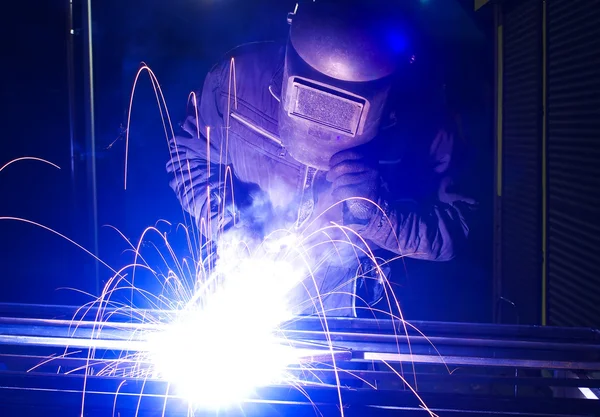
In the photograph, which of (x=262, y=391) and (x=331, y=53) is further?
(x=331, y=53)

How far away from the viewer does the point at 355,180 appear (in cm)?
254

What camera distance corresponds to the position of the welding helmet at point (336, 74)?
222 cm

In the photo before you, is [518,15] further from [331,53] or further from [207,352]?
[207,352]

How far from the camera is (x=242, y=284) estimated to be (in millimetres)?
2908

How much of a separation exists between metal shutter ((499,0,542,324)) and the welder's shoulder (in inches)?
41.7

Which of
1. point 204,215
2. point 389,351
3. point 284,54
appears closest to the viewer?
point 389,351

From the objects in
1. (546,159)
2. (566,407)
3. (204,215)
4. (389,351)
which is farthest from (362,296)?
(566,407)

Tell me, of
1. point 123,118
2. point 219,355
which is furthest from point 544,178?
point 123,118

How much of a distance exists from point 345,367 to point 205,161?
1607mm

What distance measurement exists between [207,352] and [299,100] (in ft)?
3.89

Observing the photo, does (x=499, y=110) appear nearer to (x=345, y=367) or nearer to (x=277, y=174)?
(x=277, y=174)

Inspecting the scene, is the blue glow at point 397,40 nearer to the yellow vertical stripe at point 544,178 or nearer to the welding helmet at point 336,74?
the welding helmet at point 336,74

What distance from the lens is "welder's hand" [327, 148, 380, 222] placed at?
8.23 ft

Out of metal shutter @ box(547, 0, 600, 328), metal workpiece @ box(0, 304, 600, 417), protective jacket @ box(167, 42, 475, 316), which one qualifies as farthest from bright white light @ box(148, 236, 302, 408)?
Result: metal shutter @ box(547, 0, 600, 328)
